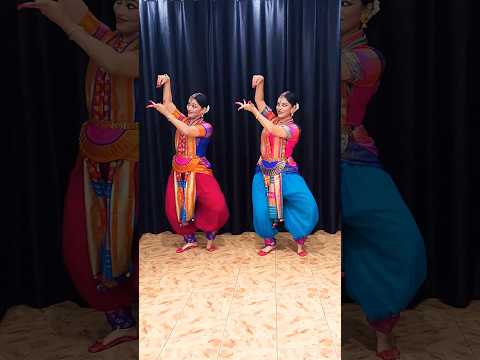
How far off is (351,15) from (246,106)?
42 centimetres

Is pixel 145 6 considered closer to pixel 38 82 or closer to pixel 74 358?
pixel 38 82

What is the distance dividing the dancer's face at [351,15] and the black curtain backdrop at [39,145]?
0.64 m

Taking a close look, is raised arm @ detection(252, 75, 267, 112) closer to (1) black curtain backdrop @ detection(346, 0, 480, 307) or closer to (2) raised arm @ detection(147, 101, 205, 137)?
(2) raised arm @ detection(147, 101, 205, 137)

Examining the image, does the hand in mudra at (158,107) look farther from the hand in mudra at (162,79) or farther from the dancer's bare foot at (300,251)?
the dancer's bare foot at (300,251)

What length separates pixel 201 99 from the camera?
1.08 metres

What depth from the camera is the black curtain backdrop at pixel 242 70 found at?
41.9 inches

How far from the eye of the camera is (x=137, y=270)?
1218 mm

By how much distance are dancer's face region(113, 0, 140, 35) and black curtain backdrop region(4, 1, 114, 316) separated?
0.03 meters

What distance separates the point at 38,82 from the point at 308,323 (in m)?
1.03

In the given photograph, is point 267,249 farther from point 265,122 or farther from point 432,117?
point 432,117

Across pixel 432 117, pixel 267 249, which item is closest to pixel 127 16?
pixel 267 249

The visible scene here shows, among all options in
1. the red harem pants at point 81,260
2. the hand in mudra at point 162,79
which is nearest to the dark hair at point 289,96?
the hand in mudra at point 162,79

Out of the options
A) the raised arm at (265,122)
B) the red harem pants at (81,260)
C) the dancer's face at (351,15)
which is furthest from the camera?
the red harem pants at (81,260)

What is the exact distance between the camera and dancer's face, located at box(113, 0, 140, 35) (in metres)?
1.15
